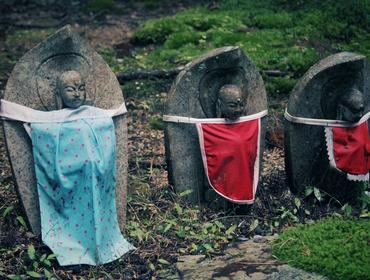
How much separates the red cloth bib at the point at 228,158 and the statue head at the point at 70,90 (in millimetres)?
1068

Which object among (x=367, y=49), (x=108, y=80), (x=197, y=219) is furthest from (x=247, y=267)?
(x=367, y=49)

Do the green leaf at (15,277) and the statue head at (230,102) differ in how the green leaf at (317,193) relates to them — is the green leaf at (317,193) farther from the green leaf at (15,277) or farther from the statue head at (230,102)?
the green leaf at (15,277)

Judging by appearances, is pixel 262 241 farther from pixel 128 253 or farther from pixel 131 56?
pixel 131 56

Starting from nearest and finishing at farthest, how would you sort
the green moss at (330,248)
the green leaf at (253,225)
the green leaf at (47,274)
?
1. the green moss at (330,248)
2. the green leaf at (47,274)
3. the green leaf at (253,225)

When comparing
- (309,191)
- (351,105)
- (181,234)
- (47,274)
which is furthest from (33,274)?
(351,105)

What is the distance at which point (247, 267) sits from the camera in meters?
5.44

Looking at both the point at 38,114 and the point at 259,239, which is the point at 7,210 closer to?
the point at 38,114

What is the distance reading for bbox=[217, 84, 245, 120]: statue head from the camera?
621cm

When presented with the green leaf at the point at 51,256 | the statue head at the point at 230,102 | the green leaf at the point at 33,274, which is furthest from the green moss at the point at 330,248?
the green leaf at the point at 33,274

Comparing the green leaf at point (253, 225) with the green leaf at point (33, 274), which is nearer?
the green leaf at point (33, 274)

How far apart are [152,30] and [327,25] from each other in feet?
8.95

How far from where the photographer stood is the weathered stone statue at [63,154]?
5.71 metres

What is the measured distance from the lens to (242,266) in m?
5.48

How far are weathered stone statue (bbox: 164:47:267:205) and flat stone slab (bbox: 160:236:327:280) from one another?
60cm
